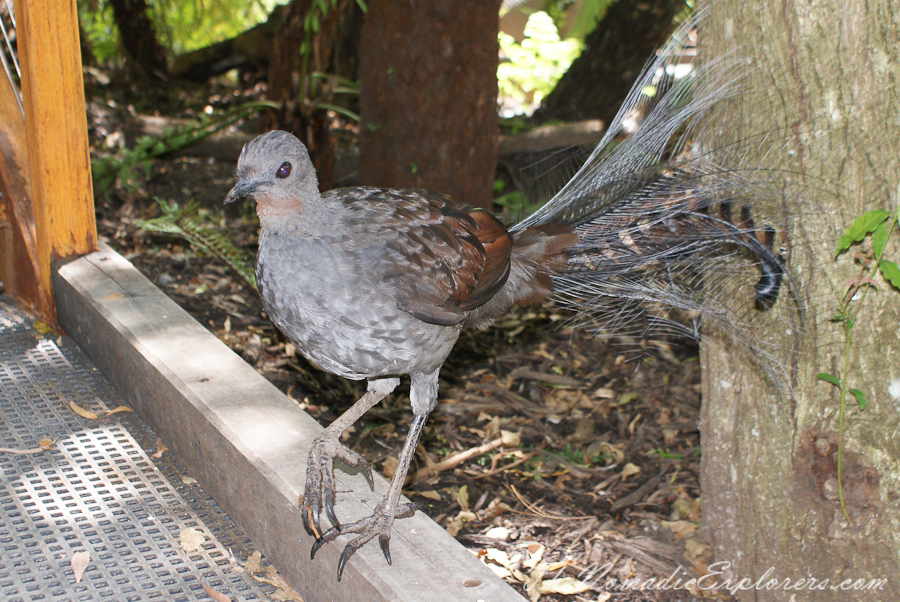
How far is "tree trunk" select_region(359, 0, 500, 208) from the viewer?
4602 mm

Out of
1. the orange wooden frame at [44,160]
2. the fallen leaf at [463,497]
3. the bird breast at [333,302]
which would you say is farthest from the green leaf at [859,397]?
the orange wooden frame at [44,160]

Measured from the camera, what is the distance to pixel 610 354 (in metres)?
4.56

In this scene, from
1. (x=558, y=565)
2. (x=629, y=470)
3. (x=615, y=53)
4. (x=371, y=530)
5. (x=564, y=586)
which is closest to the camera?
(x=371, y=530)

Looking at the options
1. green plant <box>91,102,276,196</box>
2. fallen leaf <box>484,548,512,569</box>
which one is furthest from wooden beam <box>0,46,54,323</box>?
fallen leaf <box>484,548,512,569</box>

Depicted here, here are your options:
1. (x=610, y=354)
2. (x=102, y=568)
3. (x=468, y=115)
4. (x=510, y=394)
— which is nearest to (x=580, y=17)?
(x=468, y=115)

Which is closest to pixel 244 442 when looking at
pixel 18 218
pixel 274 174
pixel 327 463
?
pixel 327 463

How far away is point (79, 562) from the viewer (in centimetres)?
228

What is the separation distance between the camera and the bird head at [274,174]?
207 centimetres

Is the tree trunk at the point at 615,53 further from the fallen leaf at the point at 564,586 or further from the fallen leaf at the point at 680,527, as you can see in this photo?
the fallen leaf at the point at 564,586

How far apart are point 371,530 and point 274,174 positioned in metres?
1.01

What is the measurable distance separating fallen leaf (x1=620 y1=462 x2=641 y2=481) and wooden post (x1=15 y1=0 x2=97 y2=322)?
2.78 m

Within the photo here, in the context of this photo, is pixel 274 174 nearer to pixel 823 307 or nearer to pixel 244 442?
pixel 244 442

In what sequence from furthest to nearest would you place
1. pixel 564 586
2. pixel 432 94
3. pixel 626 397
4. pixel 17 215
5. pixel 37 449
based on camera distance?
pixel 432 94, pixel 626 397, pixel 17 215, pixel 564 586, pixel 37 449

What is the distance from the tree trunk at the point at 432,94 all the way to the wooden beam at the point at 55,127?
1840 millimetres
